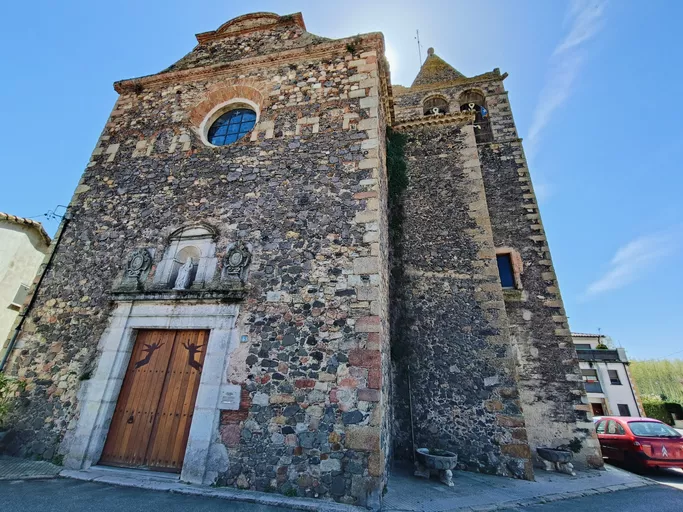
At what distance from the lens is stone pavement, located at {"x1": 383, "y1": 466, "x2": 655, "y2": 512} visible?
→ 364cm

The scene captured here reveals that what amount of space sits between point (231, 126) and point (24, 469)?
20.7ft

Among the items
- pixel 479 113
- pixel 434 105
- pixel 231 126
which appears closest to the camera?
pixel 231 126

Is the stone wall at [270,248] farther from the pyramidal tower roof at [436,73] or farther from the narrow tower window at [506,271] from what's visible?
the pyramidal tower roof at [436,73]

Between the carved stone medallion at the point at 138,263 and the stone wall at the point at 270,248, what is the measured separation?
152 mm

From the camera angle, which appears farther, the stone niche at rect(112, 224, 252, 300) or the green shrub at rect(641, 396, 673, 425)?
the green shrub at rect(641, 396, 673, 425)

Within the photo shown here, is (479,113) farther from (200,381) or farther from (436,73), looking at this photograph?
(200,381)

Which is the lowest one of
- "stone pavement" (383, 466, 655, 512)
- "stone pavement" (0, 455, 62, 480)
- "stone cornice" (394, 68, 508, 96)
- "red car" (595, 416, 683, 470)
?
"stone pavement" (383, 466, 655, 512)

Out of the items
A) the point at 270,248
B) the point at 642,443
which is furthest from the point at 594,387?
the point at 270,248

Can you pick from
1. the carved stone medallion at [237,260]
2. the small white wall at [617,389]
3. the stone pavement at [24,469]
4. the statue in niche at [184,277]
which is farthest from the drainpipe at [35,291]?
the small white wall at [617,389]

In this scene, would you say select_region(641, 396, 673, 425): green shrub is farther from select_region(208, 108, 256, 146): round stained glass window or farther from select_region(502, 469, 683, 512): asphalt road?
select_region(208, 108, 256, 146): round stained glass window

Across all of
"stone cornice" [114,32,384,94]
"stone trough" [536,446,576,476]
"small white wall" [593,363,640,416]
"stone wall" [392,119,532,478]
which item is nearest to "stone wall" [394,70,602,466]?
"stone trough" [536,446,576,476]

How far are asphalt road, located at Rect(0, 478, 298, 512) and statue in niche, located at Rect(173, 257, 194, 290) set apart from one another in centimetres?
250

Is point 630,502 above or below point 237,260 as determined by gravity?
below

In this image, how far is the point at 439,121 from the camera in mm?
8430
